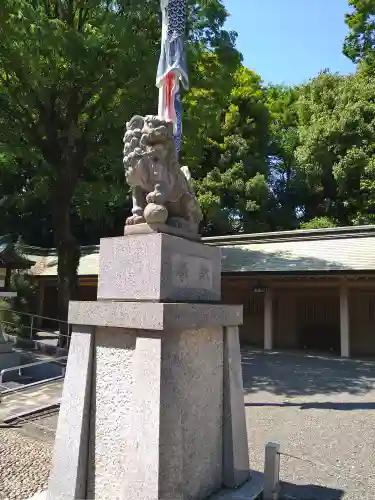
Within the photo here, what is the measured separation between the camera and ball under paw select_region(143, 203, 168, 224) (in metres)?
3.73

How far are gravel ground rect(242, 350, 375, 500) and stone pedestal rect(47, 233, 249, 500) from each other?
120 cm

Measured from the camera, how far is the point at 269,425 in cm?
671

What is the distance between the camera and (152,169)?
3.95 metres

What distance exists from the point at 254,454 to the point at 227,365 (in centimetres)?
206

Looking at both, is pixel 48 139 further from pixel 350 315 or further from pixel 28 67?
pixel 350 315

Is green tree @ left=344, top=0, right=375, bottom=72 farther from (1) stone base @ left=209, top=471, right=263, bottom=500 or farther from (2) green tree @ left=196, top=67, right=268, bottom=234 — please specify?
(1) stone base @ left=209, top=471, right=263, bottom=500

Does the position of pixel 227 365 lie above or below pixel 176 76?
below

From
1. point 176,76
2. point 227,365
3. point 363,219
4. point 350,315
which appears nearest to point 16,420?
point 227,365

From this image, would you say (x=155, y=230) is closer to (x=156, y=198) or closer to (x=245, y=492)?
(x=156, y=198)

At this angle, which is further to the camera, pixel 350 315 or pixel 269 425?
pixel 350 315

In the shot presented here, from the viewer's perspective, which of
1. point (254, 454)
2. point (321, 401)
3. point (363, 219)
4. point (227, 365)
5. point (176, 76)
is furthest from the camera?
point (363, 219)

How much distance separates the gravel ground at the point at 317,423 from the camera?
4.68m

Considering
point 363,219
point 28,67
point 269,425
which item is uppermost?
point 28,67

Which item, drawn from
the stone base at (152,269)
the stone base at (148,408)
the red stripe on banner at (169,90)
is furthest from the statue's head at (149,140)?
the red stripe on banner at (169,90)
